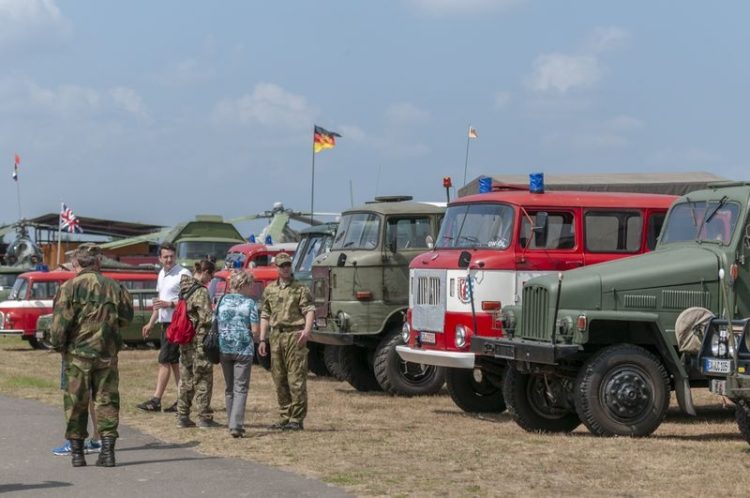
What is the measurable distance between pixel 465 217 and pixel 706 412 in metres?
3.66

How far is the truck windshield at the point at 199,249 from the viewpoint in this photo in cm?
3078

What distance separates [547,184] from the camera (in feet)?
72.2

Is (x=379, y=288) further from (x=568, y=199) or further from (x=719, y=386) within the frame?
(x=719, y=386)

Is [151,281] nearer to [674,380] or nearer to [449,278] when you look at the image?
[449,278]

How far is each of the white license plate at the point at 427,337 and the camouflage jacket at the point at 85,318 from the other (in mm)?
5136

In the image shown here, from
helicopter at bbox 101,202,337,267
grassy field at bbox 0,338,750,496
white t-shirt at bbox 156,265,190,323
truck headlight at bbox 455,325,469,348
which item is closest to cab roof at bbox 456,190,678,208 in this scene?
truck headlight at bbox 455,325,469,348

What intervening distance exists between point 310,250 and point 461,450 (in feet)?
32.9

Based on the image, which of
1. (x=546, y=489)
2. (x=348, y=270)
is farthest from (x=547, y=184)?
(x=546, y=489)

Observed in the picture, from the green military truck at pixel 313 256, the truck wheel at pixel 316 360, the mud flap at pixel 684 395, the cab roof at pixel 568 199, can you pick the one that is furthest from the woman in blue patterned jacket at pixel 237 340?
the truck wheel at pixel 316 360

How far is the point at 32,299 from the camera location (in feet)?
101

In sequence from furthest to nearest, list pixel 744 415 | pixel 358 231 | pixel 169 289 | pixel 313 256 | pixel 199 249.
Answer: pixel 199 249, pixel 313 256, pixel 358 231, pixel 169 289, pixel 744 415

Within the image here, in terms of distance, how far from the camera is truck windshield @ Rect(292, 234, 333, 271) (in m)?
21.0

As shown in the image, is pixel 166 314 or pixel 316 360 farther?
pixel 316 360

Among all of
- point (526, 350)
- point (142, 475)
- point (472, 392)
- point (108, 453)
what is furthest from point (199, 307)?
point (472, 392)
